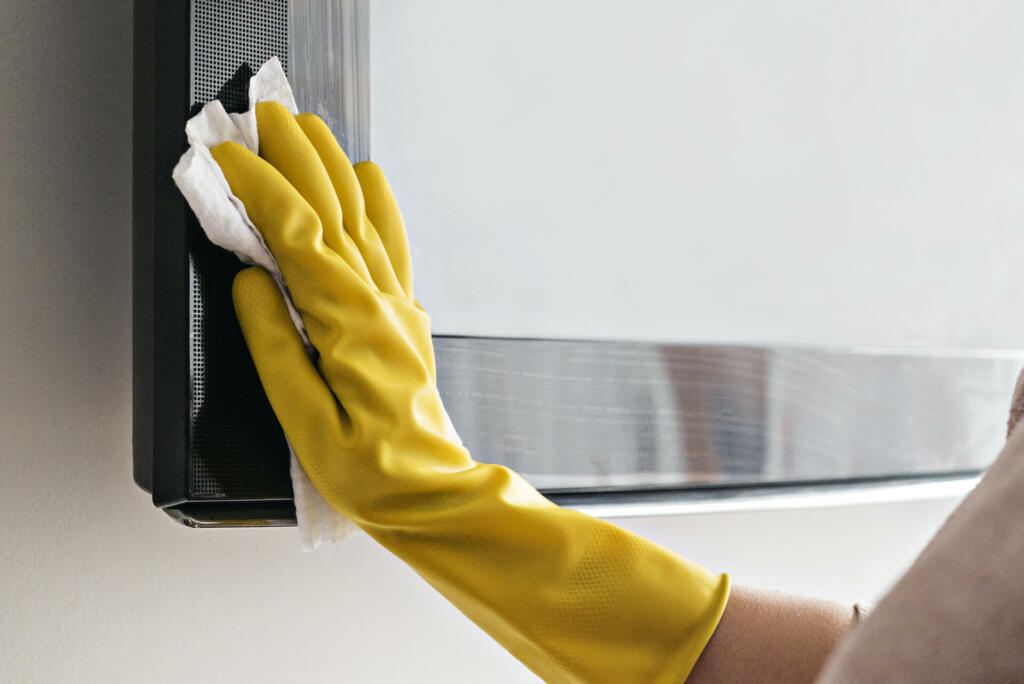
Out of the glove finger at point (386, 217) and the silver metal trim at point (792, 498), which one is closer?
the glove finger at point (386, 217)

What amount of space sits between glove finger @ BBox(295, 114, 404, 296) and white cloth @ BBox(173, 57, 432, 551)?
17 millimetres

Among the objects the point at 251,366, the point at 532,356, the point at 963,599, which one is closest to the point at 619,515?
the point at 532,356

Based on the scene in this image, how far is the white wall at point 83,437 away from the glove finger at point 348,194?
73 mm

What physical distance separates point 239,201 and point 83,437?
0.59 ft

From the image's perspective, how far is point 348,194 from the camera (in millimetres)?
431

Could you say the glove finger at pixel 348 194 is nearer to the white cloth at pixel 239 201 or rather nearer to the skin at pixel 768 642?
the white cloth at pixel 239 201

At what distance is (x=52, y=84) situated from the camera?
0.45 m

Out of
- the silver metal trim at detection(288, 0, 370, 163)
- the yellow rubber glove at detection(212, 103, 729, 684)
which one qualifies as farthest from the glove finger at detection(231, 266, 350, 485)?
the silver metal trim at detection(288, 0, 370, 163)

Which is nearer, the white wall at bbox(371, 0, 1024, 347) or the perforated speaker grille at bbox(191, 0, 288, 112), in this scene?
the perforated speaker grille at bbox(191, 0, 288, 112)

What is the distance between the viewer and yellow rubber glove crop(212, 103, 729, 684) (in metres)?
0.38

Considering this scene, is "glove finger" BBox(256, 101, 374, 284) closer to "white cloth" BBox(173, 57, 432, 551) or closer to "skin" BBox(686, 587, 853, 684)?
"white cloth" BBox(173, 57, 432, 551)

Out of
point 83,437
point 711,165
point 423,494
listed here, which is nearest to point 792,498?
point 711,165

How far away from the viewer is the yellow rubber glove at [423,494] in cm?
38

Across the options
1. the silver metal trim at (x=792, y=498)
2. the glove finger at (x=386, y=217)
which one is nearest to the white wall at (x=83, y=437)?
the glove finger at (x=386, y=217)
